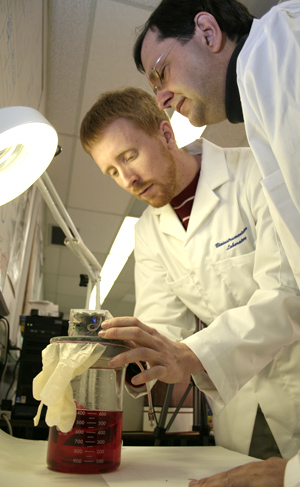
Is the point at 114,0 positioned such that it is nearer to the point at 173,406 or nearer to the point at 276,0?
the point at 276,0

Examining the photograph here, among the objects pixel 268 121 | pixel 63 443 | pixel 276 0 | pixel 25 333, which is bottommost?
pixel 63 443

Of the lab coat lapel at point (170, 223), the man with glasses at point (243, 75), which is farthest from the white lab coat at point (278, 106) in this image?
the lab coat lapel at point (170, 223)

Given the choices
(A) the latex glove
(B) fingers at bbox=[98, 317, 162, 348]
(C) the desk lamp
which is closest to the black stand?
(B) fingers at bbox=[98, 317, 162, 348]

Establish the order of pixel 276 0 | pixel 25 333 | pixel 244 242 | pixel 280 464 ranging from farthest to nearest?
1. pixel 276 0
2. pixel 25 333
3. pixel 244 242
4. pixel 280 464

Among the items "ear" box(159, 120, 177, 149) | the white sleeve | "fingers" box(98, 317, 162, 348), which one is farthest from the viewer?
"ear" box(159, 120, 177, 149)

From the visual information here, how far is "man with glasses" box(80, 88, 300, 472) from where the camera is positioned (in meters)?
0.94

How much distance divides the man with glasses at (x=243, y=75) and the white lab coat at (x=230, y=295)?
0.29 m

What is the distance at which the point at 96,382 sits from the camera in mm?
853

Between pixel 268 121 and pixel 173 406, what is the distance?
111 cm

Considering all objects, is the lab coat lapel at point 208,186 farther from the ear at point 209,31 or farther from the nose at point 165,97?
the ear at point 209,31

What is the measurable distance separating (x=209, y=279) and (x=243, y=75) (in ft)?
2.29

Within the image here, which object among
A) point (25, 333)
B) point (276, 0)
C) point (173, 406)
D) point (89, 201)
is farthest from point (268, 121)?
point (89, 201)

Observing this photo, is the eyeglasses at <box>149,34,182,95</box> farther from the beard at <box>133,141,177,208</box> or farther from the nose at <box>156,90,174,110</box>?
the beard at <box>133,141,177,208</box>

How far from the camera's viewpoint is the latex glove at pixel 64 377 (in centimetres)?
69
